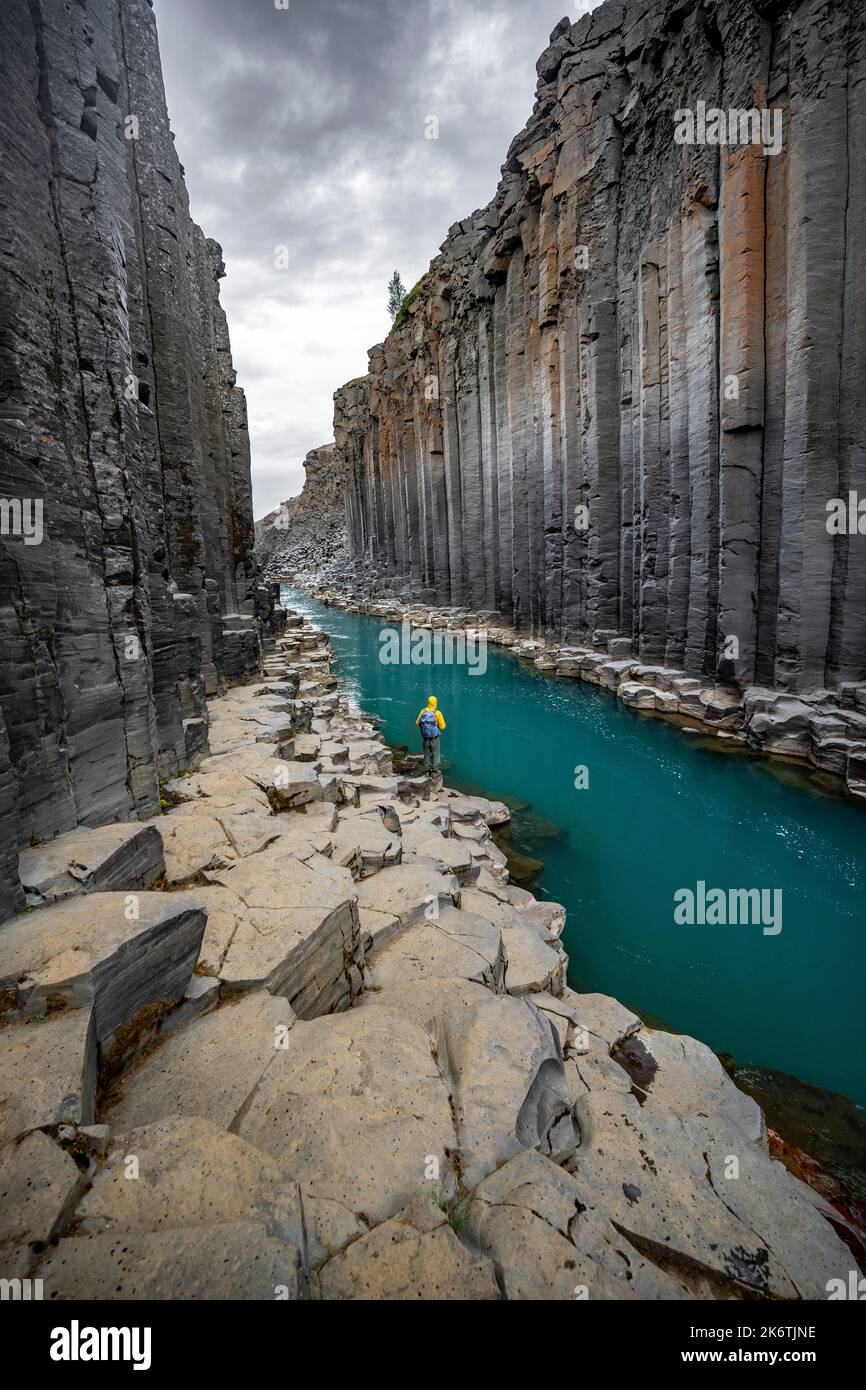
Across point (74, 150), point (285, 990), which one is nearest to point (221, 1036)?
point (285, 990)

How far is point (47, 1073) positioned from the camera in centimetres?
271

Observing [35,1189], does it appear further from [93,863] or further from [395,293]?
[395,293]

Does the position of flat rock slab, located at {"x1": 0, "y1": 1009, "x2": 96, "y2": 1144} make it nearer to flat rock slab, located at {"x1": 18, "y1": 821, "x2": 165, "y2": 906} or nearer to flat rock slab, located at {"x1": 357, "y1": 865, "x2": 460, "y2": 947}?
flat rock slab, located at {"x1": 18, "y1": 821, "x2": 165, "y2": 906}

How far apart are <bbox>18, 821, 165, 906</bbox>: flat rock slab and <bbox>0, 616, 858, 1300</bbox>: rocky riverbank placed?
0.08ft

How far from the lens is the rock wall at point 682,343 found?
12.4 meters

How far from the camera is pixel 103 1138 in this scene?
2.54 m

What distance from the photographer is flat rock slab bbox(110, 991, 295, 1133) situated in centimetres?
296

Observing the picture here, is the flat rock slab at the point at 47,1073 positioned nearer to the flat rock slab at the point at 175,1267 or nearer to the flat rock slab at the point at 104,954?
the flat rock slab at the point at 104,954

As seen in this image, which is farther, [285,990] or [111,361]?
[111,361]

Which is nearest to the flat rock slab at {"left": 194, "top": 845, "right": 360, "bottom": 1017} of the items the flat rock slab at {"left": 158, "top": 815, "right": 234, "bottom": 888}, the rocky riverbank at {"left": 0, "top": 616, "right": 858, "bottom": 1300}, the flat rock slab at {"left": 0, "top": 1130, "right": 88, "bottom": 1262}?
the rocky riverbank at {"left": 0, "top": 616, "right": 858, "bottom": 1300}

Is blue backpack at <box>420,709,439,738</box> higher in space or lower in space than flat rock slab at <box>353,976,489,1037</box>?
higher

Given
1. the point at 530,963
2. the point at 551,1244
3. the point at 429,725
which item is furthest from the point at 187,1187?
the point at 429,725

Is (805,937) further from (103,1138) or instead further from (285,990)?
(103,1138)
